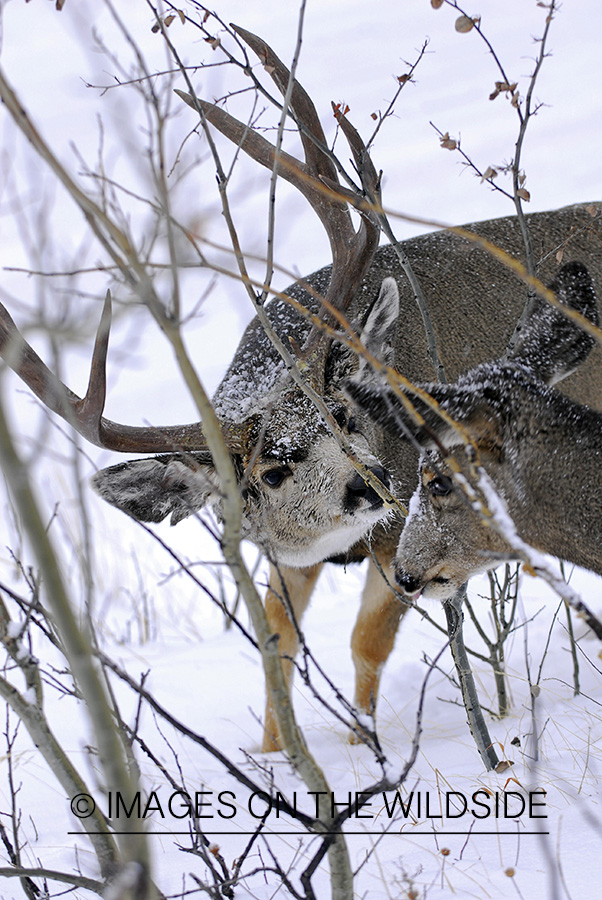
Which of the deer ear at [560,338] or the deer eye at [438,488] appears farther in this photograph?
the deer ear at [560,338]

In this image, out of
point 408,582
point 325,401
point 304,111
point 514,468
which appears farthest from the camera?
point 325,401

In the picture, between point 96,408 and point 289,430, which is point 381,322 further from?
point 96,408

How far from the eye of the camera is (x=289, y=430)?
15.2ft

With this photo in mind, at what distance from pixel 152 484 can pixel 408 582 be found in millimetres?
1527

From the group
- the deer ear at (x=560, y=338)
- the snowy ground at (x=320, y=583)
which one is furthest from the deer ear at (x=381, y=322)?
the deer ear at (x=560, y=338)

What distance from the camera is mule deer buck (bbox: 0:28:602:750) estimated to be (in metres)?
4.32

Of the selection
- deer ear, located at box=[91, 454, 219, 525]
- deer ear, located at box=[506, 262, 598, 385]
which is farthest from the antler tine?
deer ear, located at box=[91, 454, 219, 525]

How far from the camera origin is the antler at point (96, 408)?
12.9 feet

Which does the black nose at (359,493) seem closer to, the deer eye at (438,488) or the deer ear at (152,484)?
the deer ear at (152,484)

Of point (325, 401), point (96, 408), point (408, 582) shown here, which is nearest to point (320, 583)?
point (325, 401)

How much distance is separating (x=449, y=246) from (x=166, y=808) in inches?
150

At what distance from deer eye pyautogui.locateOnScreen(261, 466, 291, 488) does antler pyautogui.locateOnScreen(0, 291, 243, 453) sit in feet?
0.99

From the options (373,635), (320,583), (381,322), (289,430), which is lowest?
(373,635)

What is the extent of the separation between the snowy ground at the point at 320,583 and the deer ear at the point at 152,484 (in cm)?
72
